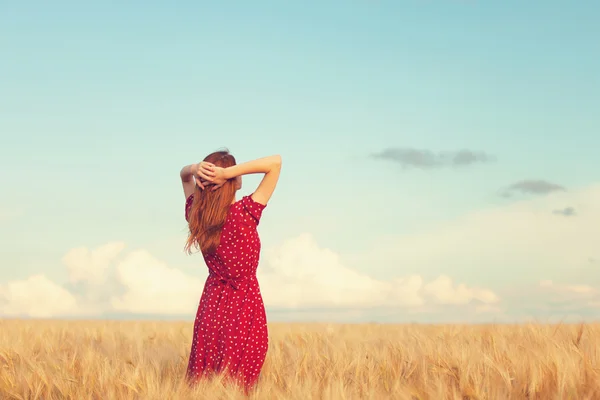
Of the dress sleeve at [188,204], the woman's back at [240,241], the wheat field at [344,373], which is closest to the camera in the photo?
the wheat field at [344,373]

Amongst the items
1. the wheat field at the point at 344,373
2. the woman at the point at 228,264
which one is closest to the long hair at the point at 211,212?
the woman at the point at 228,264

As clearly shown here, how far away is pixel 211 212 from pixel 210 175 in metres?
0.24

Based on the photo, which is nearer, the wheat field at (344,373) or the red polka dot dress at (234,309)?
the wheat field at (344,373)

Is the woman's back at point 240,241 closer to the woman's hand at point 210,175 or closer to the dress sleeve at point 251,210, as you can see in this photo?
the dress sleeve at point 251,210

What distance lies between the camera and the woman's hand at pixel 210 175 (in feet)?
13.7

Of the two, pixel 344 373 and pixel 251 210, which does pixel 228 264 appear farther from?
pixel 344 373

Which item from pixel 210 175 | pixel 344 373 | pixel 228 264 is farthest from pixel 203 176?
pixel 344 373

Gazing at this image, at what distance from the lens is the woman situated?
427cm

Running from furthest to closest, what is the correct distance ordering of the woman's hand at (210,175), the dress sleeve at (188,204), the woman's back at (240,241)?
the dress sleeve at (188,204)
the woman's back at (240,241)
the woman's hand at (210,175)

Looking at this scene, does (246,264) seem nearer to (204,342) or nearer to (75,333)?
(204,342)

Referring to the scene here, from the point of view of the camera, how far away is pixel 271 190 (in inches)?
172

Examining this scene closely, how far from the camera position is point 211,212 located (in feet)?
14.0

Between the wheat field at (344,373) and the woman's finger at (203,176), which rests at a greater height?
the woman's finger at (203,176)

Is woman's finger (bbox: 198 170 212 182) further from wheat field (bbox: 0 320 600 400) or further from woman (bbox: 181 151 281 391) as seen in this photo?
wheat field (bbox: 0 320 600 400)
